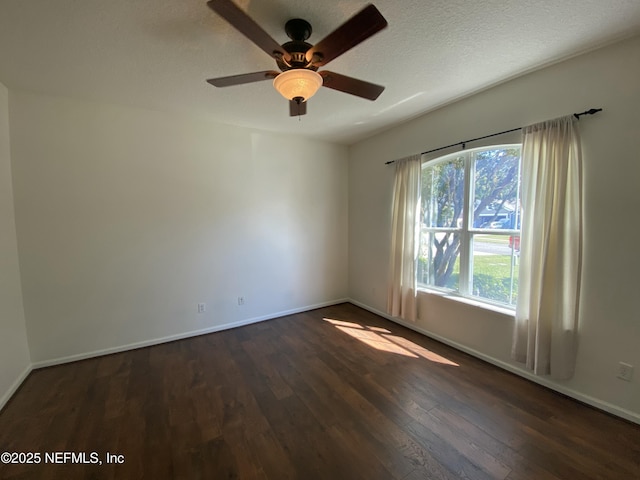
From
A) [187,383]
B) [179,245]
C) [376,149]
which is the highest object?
[376,149]

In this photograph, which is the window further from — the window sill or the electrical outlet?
the electrical outlet

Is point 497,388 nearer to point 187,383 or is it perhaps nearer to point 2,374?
point 187,383

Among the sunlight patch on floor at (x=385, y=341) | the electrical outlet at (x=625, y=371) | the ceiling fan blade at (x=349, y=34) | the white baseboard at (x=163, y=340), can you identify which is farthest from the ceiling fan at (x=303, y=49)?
the white baseboard at (x=163, y=340)

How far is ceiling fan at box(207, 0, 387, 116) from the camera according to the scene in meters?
1.25

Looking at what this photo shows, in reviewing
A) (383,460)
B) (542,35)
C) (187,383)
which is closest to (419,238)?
(542,35)

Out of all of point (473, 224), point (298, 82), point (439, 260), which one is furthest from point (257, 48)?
point (439, 260)

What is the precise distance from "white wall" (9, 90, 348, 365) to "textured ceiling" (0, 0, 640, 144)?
0.43 meters

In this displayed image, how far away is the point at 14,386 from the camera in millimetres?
2236

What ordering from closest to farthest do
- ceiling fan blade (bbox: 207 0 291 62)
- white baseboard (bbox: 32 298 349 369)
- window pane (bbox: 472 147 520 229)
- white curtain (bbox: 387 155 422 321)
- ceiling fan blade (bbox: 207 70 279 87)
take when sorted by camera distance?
ceiling fan blade (bbox: 207 0 291 62), ceiling fan blade (bbox: 207 70 279 87), window pane (bbox: 472 147 520 229), white baseboard (bbox: 32 298 349 369), white curtain (bbox: 387 155 422 321)

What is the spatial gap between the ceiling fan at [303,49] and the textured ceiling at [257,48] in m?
0.22

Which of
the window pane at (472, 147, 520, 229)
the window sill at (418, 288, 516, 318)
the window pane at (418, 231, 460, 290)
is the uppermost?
the window pane at (472, 147, 520, 229)

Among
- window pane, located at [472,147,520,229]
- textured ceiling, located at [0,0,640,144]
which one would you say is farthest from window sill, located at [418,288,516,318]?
textured ceiling, located at [0,0,640,144]

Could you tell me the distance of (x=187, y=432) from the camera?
1.80 meters

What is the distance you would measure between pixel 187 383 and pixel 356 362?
1.60 m
